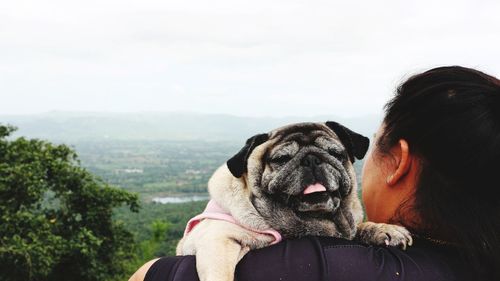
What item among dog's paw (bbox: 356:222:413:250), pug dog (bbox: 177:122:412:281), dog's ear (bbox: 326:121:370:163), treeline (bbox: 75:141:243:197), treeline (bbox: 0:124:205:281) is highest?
dog's ear (bbox: 326:121:370:163)

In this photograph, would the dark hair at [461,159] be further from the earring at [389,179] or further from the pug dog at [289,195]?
the pug dog at [289,195]

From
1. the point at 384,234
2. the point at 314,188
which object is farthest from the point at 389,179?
the point at 314,188

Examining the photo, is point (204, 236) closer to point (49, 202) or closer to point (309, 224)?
point (309, 224)

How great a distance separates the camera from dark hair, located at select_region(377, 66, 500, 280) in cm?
246

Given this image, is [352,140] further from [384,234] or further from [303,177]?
[384,234]

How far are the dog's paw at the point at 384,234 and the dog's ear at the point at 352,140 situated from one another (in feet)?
1.43

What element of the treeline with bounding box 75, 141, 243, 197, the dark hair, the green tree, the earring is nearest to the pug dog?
the earring

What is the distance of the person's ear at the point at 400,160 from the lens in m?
2.70

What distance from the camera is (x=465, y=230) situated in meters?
2.53

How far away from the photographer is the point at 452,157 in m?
2.51

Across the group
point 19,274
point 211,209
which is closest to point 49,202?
point 19,274

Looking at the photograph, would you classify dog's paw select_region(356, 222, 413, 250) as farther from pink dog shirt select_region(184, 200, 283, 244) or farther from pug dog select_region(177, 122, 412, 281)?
pink dog shirt select_region(184, 200, 283, 244)

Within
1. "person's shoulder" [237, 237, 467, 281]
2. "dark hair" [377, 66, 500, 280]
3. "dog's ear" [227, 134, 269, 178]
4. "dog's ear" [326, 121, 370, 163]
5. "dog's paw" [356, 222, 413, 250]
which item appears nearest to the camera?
"person's shoulder" [237, 237, 467, 281]

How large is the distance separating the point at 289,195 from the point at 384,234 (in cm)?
57
